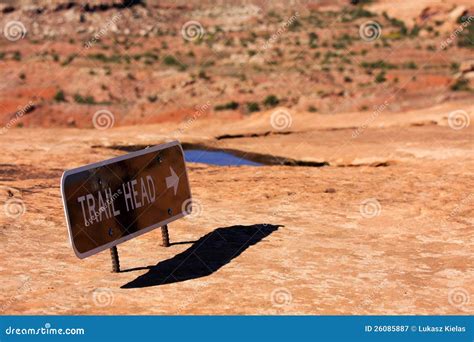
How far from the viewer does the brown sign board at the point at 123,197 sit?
8453mm

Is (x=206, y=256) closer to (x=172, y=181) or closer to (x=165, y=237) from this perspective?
(x=165, y=237)

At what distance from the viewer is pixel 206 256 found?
10117 mm

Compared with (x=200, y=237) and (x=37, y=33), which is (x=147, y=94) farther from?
(x=200, y=237)

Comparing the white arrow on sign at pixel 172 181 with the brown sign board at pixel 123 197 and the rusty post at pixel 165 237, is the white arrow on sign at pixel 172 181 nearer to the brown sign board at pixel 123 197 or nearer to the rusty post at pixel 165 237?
the brown sign board at pixel 123 197

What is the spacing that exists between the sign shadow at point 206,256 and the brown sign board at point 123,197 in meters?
0.58

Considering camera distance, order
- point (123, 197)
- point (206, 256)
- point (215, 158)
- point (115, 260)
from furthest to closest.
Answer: point (215, 158), point (206, 256), point (123, 197), point (115, 260)

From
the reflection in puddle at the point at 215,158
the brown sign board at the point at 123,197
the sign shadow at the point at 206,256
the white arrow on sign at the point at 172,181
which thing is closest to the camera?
the brown sign board at the point at 123,197

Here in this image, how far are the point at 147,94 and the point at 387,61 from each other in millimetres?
15111

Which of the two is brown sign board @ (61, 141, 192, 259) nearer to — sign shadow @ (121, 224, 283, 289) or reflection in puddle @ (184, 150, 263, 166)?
sign shadow @ (121, 224, 283, 289)

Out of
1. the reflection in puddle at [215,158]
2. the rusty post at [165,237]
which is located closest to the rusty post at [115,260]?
the rusty post at [165,237]

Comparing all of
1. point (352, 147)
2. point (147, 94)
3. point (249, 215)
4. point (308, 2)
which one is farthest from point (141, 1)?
point (249, 215)

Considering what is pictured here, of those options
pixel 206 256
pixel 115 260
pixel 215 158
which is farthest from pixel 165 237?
pixel 215 158

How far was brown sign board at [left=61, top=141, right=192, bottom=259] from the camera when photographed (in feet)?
27.7

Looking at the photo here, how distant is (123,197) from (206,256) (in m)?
1.63
